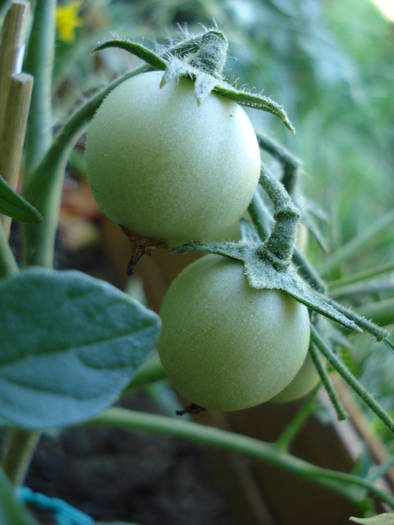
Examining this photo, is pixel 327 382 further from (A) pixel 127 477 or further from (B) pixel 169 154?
(A) pixel 127 477

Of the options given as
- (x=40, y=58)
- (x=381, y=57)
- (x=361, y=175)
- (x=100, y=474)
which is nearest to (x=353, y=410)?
(x=100, y=474)

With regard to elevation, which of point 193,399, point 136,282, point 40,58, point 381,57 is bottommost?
point 136,282

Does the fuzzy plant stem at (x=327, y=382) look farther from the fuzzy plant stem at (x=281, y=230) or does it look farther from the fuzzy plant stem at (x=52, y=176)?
the fuzzy plant stem at (x=52, y=176)

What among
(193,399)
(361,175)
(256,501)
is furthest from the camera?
(361,175)

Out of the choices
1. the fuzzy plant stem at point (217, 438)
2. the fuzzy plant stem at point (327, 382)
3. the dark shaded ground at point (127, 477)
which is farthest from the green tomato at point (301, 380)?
the dark shaded ground at point (127, 477)

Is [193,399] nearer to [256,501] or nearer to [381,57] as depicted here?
[256,501]

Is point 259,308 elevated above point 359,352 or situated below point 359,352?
above
